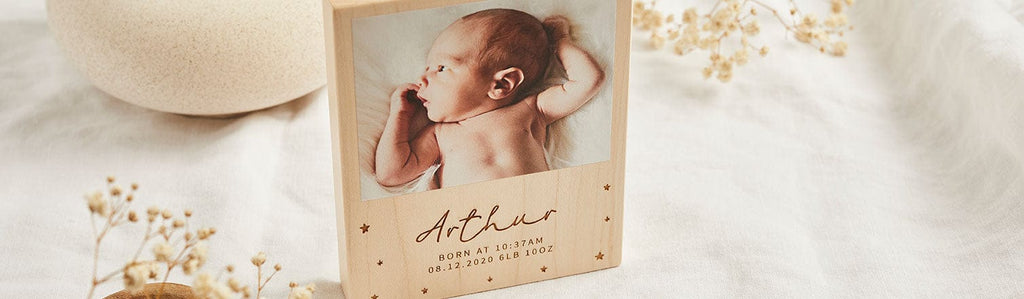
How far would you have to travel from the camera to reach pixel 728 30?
1175 millimetres

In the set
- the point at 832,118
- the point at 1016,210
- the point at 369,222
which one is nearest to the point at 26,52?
the point at 369,222

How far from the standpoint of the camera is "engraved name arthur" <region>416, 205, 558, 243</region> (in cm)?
84

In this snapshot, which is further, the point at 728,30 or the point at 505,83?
the point at 728,30

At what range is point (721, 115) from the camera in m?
1.13

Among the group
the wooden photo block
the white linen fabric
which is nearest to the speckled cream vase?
the white linen fabric

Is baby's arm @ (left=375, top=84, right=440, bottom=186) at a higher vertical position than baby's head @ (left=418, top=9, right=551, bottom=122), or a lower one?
lower

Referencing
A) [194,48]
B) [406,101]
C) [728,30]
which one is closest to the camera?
[406,101]

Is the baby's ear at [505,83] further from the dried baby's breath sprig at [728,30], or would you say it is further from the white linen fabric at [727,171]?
the dried baby's breath sprig at [728,30]

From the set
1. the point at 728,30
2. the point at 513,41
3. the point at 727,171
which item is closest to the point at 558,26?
the point at 513,41

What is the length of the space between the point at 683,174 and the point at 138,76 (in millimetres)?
481

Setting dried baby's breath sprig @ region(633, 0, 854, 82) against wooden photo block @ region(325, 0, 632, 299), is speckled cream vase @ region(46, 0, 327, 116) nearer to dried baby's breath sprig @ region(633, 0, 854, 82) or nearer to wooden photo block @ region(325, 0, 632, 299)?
wooden photo block @ region(325, 0, 632, 299)

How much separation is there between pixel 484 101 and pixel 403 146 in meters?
0.06

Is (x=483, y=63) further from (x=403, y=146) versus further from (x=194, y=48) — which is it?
(x=194, y=48)

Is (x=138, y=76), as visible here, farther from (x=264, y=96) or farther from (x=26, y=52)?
(x=26, y=52)
